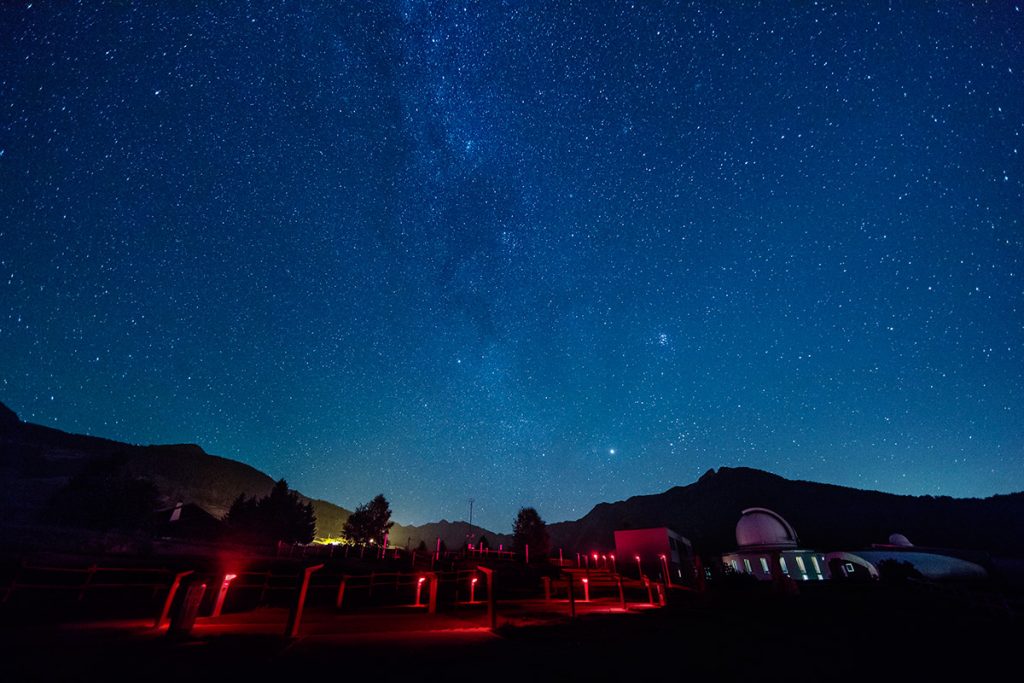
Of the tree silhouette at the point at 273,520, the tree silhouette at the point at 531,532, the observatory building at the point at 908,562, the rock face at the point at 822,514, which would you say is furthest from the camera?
the rock face at the point at 822,514

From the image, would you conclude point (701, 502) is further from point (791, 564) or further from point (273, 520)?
point (273, 520)

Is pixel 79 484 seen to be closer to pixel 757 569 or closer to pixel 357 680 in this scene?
pixel 357 680

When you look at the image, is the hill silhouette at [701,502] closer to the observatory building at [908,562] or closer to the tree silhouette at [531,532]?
the tree silhouette at [531,532]

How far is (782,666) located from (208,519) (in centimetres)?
7226

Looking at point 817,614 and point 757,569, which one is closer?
point 817,614

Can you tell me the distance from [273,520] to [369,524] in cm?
2326

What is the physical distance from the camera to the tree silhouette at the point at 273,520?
61.8 metres

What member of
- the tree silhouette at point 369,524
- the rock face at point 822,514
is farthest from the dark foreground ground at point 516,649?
the tree silhouette at point 369,524

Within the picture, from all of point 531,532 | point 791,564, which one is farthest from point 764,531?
point 531,532

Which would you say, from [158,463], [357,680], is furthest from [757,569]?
[158,463]

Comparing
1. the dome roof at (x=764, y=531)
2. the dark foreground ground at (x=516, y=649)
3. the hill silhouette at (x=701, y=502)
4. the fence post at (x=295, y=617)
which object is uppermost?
the hill silhouette at (x=701, y=502)

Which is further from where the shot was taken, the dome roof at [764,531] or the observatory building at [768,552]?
the dome roof at [764,531]

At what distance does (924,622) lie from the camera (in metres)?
19.4

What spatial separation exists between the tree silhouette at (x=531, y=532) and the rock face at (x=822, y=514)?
16.1m
